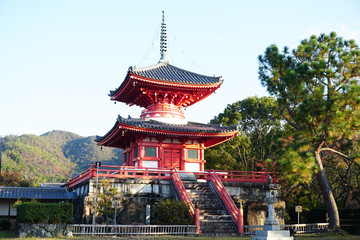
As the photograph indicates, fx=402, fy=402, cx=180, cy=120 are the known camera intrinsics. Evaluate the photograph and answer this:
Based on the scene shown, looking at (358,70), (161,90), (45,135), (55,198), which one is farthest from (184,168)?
(45,135)

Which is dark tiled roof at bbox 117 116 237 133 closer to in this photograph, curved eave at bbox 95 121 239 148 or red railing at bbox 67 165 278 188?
curved eave at bbox 95 121 239 148

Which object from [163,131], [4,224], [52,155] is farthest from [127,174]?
[52,155]

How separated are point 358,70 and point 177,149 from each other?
46.5 ft

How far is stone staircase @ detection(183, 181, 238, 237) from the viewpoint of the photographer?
2297 centimetres

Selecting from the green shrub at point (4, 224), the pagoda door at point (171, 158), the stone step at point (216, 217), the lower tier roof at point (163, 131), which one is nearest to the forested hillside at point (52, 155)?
the green shrub at point (4, 224)

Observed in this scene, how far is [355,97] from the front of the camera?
77.6ft

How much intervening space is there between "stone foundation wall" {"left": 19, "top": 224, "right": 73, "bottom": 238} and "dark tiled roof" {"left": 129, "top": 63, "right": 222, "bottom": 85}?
13.4m

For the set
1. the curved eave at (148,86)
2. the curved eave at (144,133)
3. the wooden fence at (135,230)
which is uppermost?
the curved eave at (148,86)

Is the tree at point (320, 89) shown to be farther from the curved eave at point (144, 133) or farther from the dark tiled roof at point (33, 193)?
the dark tiled roof at point (33, 193)

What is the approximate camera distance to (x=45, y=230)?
20.4 metres

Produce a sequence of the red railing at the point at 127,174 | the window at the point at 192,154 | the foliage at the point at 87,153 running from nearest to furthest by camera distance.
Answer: the red railing at the point at 127,174
the window at the point at 192,154
the foliage at the point at 87,153

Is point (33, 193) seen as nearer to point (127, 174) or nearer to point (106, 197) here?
point (127, 174)

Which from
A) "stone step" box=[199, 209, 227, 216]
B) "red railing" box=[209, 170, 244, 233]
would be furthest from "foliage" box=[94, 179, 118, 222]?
"red railing" box=[209, 170, 244, 233]

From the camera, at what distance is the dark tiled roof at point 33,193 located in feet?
97.8
